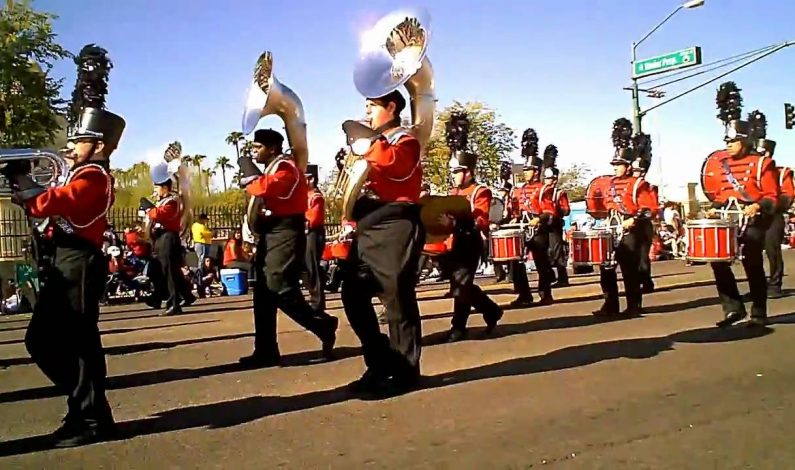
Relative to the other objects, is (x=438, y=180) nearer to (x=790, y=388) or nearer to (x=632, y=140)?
(x=632, y=140)

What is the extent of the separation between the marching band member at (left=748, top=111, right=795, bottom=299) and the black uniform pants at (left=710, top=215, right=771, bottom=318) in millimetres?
253

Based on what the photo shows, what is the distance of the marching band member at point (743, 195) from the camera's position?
28.8ft

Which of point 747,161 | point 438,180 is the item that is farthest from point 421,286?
point 438,180

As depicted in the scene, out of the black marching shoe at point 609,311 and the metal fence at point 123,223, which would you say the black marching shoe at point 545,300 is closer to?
the black marching shoe at point 609,311

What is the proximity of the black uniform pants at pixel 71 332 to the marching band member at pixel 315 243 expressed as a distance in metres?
5.46

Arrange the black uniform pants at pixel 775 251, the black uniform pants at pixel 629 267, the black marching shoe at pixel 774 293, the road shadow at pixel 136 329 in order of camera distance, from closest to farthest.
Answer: the black uniform pants at pixel 629 267 → the road shadow at pixel 136 329 → the black marching shoe at pixel 774 293 → the black uniform pants at pixel 775 251

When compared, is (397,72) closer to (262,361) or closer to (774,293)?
(262,361)

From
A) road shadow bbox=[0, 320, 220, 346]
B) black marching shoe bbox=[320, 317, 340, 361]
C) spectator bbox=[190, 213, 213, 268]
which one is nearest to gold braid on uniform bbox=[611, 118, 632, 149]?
black marching shoe bbox=[320, 317, 340, 361]

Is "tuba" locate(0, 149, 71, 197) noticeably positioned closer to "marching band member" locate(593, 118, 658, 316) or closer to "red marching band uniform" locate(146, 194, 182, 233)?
"red marching band uniform" locate(146, 194, 182, 233)

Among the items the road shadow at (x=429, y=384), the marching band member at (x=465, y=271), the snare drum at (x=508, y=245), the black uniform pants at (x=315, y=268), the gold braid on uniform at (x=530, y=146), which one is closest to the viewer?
the road shadow at (x=429, y=384)

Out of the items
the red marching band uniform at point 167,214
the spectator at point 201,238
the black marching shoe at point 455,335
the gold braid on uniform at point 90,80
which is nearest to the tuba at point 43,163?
the gold braid on uniform at point 90,80

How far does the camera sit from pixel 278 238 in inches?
292

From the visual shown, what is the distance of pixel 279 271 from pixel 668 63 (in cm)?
2085

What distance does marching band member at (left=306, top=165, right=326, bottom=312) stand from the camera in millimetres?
10828
